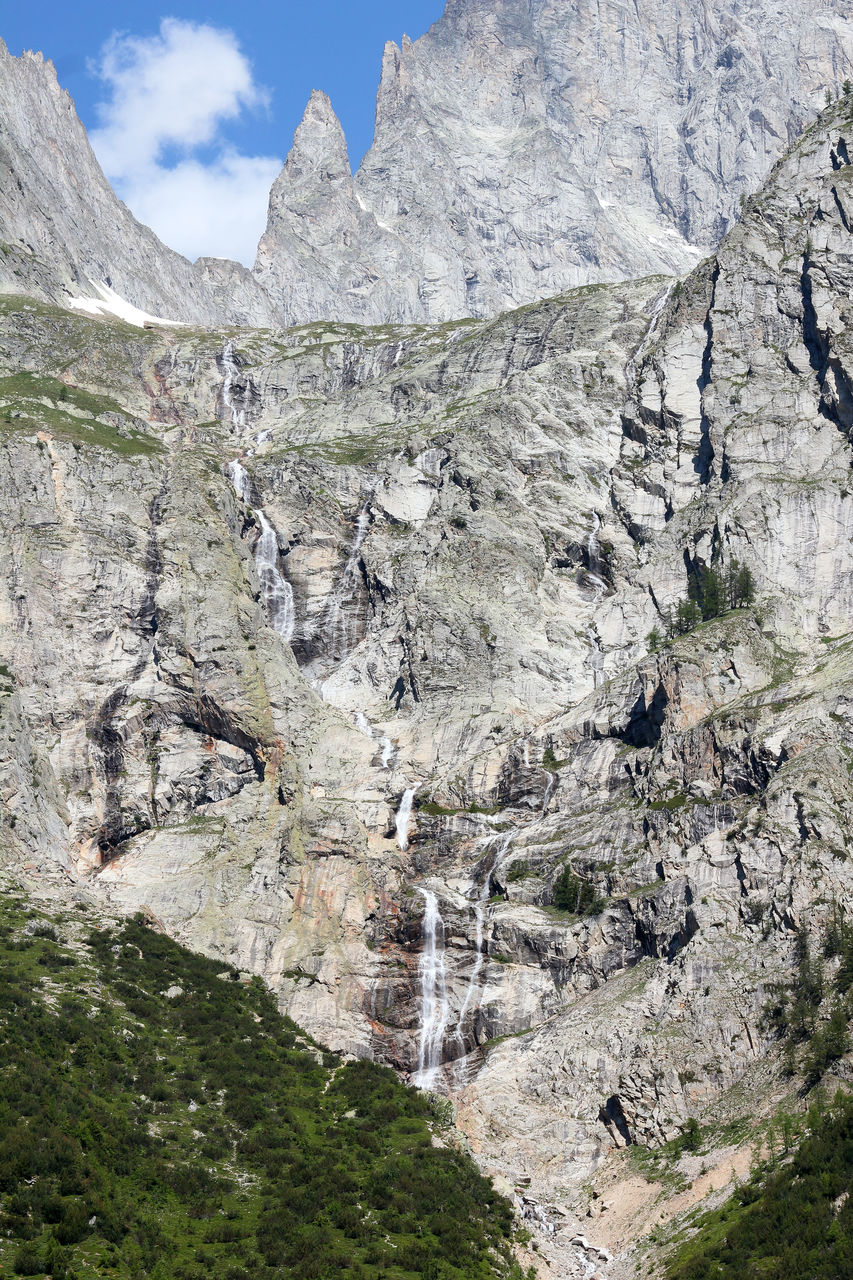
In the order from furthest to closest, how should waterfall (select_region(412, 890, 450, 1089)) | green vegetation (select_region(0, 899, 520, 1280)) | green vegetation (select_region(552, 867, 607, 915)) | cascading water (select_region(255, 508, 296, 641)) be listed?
1. cascading water (select_region(255, 508, 296, 641))
2. green vegetation (select_region(552, 867, 607, 915))
3. waterfall (select_region(412, 890, 450, 1089))
4. green vegetation (select_region(0, 899, 520, 1280))

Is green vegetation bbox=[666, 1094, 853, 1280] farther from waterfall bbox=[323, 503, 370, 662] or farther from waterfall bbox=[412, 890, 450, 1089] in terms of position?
waterfall bbox=[323, 503, 370, 662]

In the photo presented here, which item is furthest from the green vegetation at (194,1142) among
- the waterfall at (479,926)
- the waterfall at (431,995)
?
the waterfall at (479,926)

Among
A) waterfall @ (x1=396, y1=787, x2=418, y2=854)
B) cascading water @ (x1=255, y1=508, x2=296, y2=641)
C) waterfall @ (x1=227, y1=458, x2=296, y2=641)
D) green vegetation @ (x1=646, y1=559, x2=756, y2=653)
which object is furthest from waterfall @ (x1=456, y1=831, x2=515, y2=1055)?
waterfall @ (x1=227, y1=458, x2=296, y2=641)

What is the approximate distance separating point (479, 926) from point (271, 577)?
62.6 meters

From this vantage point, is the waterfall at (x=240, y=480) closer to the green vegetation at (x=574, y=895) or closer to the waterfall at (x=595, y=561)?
the waterfall at (x=595, y=561)

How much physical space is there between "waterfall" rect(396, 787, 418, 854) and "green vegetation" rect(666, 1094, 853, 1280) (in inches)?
1976

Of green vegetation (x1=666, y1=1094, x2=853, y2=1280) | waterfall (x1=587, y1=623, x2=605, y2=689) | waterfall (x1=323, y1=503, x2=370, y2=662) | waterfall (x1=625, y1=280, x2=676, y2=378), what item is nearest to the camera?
green vegetation (x1=666, y1=1094, x2=853, y2=1280)

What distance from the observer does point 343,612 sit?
14525 centimetres

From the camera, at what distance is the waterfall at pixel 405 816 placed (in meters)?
112

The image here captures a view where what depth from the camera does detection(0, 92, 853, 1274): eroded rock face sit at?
8862 centimetres

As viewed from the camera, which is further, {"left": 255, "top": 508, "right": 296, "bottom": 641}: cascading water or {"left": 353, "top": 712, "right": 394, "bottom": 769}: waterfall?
{"left": 255, "top": 508, "right": 296, "bottom": 641}: cascading water

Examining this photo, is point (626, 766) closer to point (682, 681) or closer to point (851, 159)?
point (682, 681)

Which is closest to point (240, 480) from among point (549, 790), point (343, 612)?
point (343, 612)

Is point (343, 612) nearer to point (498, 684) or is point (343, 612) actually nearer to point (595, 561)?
point (498, 684)
